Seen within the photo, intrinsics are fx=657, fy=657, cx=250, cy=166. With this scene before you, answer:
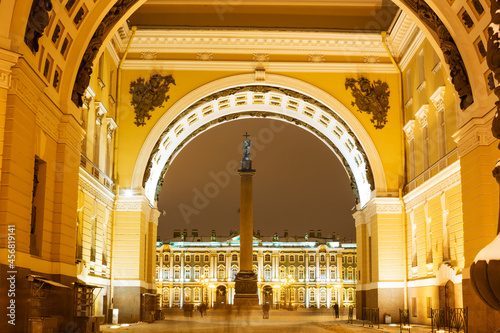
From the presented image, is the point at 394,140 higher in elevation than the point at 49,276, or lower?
higher

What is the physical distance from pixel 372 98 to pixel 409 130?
280 centimetres

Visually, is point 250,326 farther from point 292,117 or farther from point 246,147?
point 246,147

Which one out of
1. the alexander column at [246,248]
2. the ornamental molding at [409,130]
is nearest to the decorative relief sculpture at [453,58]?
the ornamental molding at [409,130]

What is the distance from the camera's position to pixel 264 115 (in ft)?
139

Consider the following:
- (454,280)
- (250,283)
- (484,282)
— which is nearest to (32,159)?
(484,282)

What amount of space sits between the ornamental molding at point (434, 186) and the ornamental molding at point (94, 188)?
50.6 feet

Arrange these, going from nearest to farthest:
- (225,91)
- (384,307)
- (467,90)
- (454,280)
A: (467,90), (454,280), (384,307), (225,91)

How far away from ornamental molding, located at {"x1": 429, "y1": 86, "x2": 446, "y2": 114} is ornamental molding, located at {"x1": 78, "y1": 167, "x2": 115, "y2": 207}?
16.0 m

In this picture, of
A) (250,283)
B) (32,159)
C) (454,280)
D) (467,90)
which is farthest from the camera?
(250,283)

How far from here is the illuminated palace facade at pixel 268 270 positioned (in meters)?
123

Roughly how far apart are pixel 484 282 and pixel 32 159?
480 inches

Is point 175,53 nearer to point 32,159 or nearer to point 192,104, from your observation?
point 192,104

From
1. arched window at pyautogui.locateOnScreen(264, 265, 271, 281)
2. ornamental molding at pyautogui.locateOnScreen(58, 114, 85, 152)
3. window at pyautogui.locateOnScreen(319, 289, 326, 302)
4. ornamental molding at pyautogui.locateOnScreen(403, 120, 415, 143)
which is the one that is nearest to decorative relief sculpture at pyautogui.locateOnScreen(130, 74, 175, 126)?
ornamental molding at pyautogui.locateOnScreen(403, 120, 415, 143)

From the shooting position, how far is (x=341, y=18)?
37469 mm
